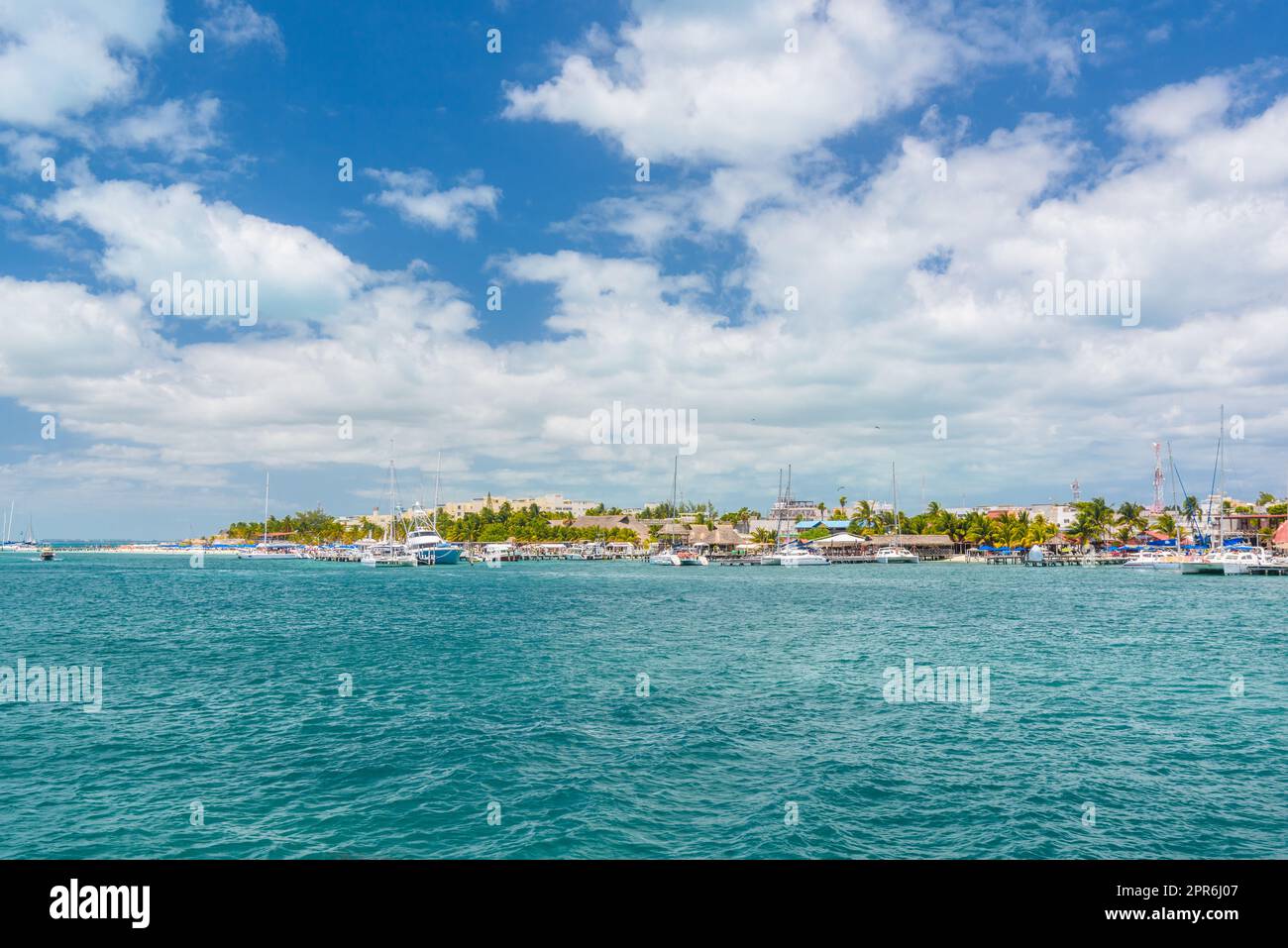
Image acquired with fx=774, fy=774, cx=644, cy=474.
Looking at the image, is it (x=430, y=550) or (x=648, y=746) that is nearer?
(x=648, y=746)

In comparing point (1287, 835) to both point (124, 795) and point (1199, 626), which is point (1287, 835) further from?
point (1199, 626)

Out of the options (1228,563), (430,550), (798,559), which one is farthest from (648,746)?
(798,559)

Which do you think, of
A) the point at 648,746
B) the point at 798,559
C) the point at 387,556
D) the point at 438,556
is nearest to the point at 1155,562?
the point at 798,559

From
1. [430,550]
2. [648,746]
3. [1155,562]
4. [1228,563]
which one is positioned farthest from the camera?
[430,550]

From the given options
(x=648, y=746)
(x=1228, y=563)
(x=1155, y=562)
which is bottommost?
(x=1155, y=562)

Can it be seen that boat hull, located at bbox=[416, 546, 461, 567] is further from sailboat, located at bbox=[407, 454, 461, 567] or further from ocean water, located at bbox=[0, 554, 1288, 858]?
ocean water, located at bbox=[0, 554, 1288, 858]

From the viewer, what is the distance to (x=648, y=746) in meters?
23.8

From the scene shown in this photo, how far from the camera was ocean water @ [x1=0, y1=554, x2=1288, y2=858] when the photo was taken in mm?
16906

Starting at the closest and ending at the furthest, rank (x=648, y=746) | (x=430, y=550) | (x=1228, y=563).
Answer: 1. (x=648, y=746)
2. (x=1228, y=563)
3. (x=430, y=550)

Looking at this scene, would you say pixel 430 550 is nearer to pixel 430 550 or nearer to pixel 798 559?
pixel 430 550

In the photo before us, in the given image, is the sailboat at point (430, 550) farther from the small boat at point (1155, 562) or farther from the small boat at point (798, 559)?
the small boat at point (1155, 562)

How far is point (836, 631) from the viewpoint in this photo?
176 ft

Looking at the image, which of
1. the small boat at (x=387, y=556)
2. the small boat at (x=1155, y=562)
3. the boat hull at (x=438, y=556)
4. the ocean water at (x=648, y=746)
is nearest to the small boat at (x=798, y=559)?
the small boat at (x=1155, y=562)

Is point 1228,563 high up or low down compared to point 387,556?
up
